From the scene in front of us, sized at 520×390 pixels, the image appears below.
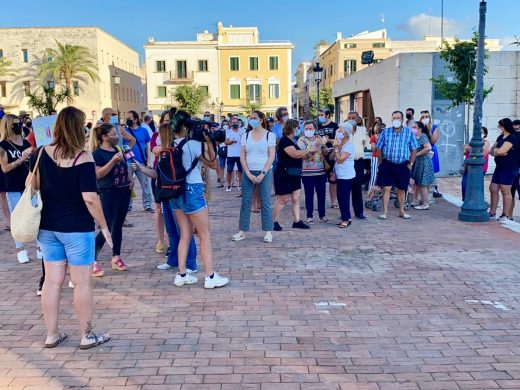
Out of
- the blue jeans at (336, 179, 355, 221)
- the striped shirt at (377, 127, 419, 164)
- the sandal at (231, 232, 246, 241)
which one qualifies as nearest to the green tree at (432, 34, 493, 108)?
the striped shirt at (377, 127, 419, 164)

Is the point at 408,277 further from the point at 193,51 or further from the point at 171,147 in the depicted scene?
the point at 193,51

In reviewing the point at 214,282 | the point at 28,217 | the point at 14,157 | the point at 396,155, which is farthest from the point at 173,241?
the point at 396,155

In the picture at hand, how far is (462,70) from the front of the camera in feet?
43.5

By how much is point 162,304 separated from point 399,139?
538cm

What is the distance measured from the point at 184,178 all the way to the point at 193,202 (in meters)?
0.26

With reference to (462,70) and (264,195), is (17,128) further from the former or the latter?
(462,70)

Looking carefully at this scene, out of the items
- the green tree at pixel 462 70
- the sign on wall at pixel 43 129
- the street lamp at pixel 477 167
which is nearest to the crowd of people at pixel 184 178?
the street lamp at pixel 477 167

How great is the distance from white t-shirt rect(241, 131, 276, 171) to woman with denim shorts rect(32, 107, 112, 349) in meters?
3.60

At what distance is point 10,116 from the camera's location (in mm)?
6801

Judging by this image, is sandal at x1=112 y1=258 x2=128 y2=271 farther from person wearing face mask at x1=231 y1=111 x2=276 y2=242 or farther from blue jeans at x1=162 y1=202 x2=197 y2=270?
person wearing face mask at x1=231 y1=111 x2=276 y2=242

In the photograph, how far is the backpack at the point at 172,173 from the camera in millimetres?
5363

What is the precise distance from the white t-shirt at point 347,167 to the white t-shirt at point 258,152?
5.16ft

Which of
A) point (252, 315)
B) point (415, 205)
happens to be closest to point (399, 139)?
point (415, 205)

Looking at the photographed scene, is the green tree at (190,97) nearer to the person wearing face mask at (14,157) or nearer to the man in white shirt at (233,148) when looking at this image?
the man in white shirt at (233,148)
